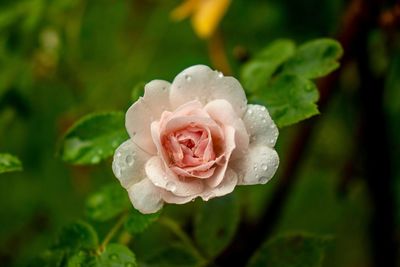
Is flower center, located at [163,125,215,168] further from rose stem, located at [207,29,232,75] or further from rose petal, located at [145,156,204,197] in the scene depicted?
rose stem, located at [207,29,232,75]

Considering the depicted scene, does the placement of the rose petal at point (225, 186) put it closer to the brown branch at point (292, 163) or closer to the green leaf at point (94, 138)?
the green leaf at point (94, 138)

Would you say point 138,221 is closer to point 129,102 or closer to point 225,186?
point 225,186

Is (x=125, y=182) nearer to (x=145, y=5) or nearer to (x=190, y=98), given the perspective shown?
(x=190, y=98)

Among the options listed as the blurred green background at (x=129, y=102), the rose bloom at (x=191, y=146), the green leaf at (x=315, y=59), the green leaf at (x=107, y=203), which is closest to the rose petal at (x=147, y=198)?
the rose bloom at (x=191, y=146)

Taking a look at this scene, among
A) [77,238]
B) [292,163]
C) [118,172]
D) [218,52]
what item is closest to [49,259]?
[77,238]

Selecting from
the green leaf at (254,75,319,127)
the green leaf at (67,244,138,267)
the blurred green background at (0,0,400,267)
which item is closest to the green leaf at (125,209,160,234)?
the green leaf at (67,244,138,267)

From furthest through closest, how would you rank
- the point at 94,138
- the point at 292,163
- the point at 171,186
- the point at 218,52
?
the point at 218,52 → the point at 292,163 → the point at 94,138 → the point at 171,186
